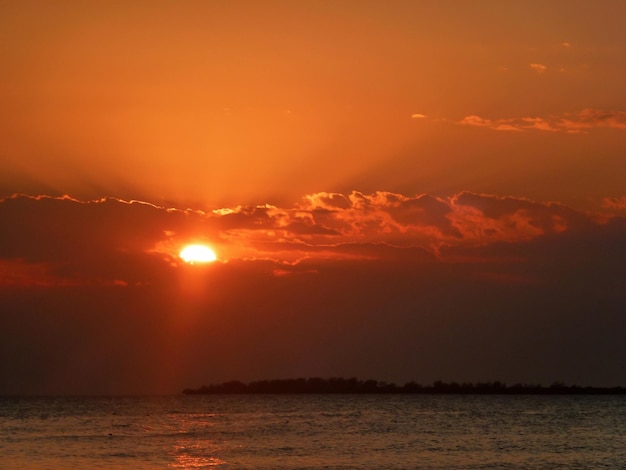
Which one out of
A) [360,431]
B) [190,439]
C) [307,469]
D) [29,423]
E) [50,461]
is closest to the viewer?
[307,469]

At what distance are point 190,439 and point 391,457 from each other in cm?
2605

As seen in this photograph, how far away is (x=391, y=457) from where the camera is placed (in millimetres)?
68750

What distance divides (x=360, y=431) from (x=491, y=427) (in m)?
16.2

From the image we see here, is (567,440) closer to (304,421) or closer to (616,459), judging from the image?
(616,459)

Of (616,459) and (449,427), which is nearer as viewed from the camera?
(616,459)

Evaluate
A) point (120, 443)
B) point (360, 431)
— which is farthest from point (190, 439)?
point (360, 431)

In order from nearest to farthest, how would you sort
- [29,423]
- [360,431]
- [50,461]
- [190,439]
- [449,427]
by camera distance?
[50,461] < [190,439] < [360,431] < [449,427] < [29,423]

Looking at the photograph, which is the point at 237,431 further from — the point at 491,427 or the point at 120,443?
the point at 491,427

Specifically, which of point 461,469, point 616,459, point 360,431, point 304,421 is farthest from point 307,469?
point 304,421

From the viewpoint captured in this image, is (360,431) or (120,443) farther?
(360,431)

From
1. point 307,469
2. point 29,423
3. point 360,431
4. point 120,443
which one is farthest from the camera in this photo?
point 29,423

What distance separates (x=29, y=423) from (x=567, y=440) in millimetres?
65007

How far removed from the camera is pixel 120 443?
269 feet

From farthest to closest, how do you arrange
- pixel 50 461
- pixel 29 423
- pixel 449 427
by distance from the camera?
pixel 29 423 < pixel 449 427 < pixel 50 461
